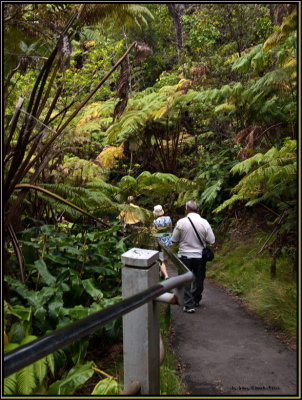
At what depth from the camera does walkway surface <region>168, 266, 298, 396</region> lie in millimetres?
3101

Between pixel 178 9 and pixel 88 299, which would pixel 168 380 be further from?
pixel 178 9

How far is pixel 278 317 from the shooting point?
438cm

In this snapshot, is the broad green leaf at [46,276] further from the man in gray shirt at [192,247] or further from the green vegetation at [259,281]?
the green vegetation at [259,281]

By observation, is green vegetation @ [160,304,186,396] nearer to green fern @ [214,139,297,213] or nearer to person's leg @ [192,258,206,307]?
person's leg @ [192,258,206,307]

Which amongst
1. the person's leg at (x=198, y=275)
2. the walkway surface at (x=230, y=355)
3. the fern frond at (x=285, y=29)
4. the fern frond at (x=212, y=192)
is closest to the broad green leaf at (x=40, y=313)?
the walkway surface at (x=230, y=355)

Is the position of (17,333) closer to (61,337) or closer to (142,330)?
(142,330)

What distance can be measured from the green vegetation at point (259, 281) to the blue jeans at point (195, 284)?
740 millimetres

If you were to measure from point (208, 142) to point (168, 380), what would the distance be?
31.0 feet

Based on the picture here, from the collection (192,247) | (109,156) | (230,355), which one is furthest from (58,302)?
(109,156)

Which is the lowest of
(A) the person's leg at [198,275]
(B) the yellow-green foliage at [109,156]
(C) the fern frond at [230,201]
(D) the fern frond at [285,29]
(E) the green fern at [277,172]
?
(A) the person's leg at [198,275]

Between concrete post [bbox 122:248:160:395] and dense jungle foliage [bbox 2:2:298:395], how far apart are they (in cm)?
41

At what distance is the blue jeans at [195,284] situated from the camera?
5.05 m

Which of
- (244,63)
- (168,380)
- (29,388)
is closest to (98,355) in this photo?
(168,380)

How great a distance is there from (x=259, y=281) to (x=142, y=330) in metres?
4.13
